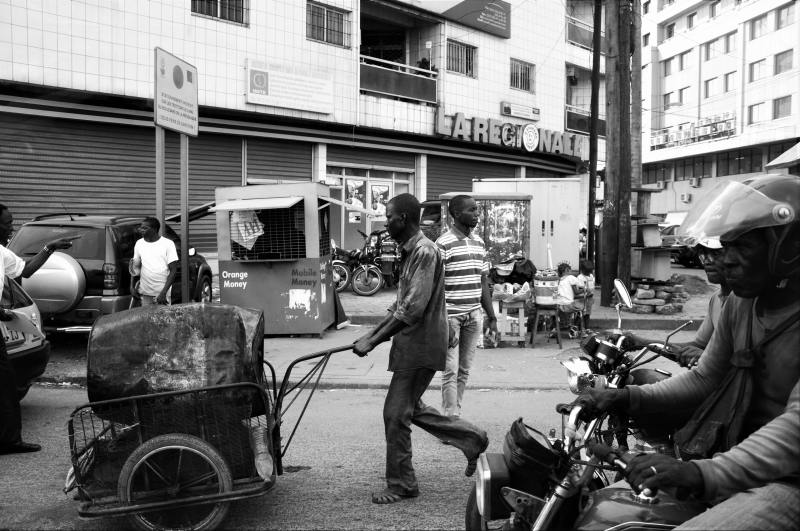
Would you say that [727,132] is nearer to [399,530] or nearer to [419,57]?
[419,57]

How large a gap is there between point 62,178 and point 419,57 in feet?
33.4

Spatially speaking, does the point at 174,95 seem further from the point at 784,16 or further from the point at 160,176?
the point at 784,16

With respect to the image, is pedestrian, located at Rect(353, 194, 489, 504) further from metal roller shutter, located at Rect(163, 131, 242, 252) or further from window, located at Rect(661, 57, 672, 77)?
window, located at Rect(661, 57, 672, 77)

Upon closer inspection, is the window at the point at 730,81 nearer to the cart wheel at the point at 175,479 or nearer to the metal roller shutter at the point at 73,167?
the metal roller shutter at the point at 73,167

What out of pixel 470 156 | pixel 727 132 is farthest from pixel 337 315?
pixel 727 132

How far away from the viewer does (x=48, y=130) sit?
12.9m

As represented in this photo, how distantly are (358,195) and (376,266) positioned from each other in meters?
4.00

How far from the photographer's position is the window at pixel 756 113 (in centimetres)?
3938

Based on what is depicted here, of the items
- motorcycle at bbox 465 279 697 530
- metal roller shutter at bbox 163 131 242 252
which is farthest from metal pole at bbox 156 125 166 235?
metal roller shutter at bbox 163 131 242 252

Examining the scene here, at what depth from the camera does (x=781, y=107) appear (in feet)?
125

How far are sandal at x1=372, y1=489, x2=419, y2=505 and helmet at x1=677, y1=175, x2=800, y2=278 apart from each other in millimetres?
2607

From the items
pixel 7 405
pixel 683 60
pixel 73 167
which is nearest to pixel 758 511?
pixel 7 405

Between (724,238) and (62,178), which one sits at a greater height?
(62,178)

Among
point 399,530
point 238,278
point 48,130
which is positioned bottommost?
point 399,530
